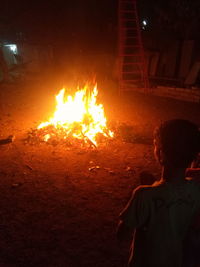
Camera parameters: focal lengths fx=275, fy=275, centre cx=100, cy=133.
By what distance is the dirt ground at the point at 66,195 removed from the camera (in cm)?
361

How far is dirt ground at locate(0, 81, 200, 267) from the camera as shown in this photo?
3.61m

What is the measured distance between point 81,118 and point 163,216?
605 cm

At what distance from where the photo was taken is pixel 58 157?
6.25 meters

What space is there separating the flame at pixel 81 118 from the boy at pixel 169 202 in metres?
4.92

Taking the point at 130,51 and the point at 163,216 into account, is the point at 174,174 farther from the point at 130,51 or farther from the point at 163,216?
the point at 130,51

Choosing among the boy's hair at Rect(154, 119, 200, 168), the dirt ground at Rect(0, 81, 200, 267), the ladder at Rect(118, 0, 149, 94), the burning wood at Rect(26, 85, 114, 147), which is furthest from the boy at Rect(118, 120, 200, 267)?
the ladder at Rect(118, 0, 149, 94)

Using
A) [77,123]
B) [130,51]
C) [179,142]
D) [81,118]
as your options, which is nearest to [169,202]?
[179,142]

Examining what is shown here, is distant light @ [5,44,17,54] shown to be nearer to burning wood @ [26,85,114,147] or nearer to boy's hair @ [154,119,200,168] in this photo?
burning wood @ [26,85,114,147]

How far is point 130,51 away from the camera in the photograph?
44.3 ft

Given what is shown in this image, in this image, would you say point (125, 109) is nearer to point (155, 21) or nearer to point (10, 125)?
point (10, 125)

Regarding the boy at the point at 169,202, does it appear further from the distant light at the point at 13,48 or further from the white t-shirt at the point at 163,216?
the distant light at the point at 13,48

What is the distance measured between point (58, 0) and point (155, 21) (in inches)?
225

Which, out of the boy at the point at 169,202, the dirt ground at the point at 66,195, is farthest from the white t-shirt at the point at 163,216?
the dirt ground at the point at 66,195

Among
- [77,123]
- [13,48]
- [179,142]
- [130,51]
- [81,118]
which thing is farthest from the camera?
[13,48]
